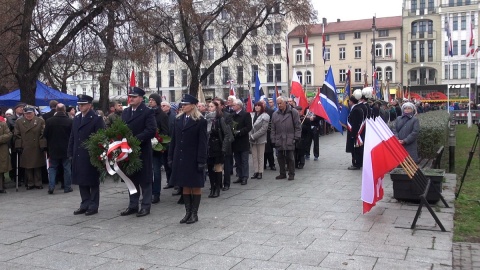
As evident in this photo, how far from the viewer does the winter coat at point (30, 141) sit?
10.8m

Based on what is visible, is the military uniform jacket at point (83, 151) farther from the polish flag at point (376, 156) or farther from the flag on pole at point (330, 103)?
the flag on pole at point (330, 103)

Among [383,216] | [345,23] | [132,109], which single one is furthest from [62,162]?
[345,23]

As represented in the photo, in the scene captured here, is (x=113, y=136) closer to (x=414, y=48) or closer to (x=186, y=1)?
(x=186, y=1)

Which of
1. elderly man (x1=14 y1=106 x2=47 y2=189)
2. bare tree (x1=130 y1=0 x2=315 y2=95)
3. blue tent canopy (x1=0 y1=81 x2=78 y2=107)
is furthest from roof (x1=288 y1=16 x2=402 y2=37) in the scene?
elderly man (x1=14 y1=106 x2=47 y2=189)

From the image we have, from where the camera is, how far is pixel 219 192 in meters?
9.66

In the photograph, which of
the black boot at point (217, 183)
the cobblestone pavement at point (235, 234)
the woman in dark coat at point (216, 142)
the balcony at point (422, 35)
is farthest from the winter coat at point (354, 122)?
the balcony at point (422, 35)

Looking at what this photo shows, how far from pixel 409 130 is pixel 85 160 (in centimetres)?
629

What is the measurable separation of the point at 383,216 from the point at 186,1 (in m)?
16.8

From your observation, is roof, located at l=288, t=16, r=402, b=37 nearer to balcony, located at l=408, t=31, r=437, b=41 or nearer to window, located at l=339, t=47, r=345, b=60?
balcony, located at l=408, t=31, r=437, b=41

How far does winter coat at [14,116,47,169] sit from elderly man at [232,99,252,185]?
4.09 metres

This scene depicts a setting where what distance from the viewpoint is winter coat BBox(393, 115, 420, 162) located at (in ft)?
33.3

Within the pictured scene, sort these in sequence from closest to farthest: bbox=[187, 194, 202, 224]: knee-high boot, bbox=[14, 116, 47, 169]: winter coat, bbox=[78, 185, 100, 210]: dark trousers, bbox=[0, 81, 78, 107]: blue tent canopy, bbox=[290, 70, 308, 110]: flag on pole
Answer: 1. bbox=[187, 194, 202, 224]: knee-high boot
2. bbox=[78, 185, 100, 210]: dark trousers
3. bbox=[14, 116, 47, 169]: winter coat
4. bbox=[290, 70, 308, 110]: flag on pole
5. bbox=[0, 81, 78, 107]: blue tent canopy

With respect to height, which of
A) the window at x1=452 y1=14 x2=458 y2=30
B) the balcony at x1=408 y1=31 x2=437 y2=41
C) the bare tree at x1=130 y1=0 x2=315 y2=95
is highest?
the window at x1=452 y1=14 x2=458 y2=30

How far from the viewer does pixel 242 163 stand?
11.1 meters
